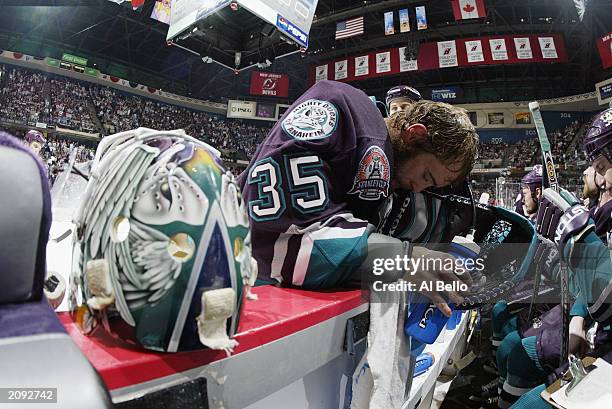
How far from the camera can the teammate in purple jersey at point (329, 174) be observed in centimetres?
67

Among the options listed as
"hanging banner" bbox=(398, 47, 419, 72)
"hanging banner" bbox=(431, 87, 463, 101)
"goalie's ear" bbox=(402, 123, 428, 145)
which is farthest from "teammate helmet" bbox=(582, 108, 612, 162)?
"hanging banner" bbox=(431, 87, 463, 101)

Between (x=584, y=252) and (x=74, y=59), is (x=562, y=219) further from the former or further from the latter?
(x=74, y=59)

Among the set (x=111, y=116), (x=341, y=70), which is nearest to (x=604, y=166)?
(x=341, y=70)

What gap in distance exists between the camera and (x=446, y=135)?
2.77 feet

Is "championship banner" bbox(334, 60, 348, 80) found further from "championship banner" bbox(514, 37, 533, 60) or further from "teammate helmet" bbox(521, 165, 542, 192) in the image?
"teammate helmet" bbox(521, 165, 542, 192)

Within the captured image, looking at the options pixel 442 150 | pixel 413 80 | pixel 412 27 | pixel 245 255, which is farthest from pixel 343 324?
pixel 413 80

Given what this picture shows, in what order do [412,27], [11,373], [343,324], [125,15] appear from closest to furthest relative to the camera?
[11,373] → [343,324] → [412,27] → [125,15]

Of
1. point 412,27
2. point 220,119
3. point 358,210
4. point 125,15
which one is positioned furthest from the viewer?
point 220,119

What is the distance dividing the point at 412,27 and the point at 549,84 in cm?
663

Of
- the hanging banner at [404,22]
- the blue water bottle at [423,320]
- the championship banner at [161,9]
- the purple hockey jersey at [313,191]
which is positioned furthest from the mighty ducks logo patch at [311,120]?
the hanging banner at [404,22]

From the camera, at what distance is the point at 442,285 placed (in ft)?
2.23

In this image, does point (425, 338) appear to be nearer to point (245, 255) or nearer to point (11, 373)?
point (245, 255)

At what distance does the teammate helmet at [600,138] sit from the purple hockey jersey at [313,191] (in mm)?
823

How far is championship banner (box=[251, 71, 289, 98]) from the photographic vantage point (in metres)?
14.9
